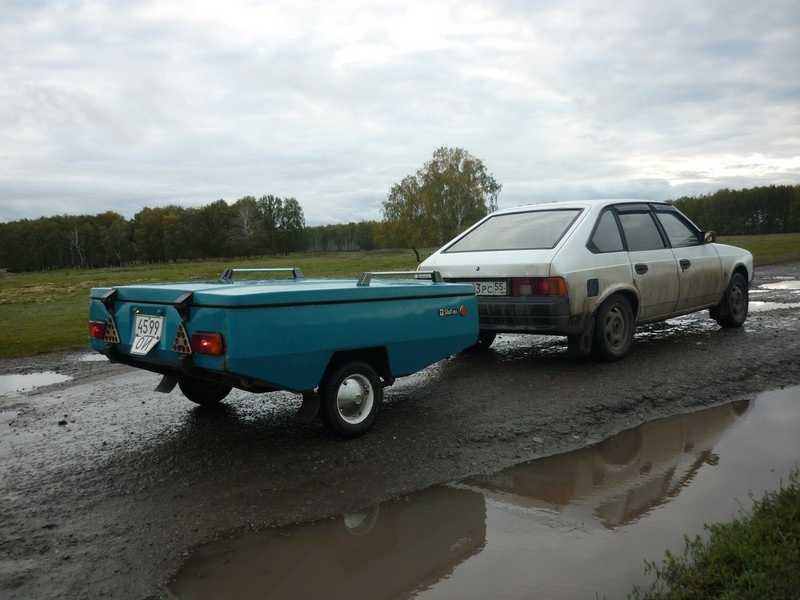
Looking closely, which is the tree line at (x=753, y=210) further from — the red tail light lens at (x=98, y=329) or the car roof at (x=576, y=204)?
the red tail light lens at (x=98, y=329)

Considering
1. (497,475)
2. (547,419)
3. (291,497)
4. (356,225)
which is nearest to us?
(291,497)

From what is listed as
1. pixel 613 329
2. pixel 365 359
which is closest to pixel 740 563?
pixel 365 359

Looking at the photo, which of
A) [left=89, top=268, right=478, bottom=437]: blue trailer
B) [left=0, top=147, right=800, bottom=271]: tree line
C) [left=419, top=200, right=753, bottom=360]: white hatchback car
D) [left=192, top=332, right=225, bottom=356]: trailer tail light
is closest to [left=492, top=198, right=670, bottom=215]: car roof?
[left=419, top=200, right=753, bottom=360]: white hatchback car

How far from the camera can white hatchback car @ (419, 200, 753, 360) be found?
659 centimetres

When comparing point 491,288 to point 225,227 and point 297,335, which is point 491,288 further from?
point 225,227

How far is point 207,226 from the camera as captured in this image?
9919 centimetres

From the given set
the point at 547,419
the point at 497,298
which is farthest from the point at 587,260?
the point at 547,419

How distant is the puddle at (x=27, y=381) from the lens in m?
7.40

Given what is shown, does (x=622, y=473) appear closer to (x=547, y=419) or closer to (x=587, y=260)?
(x=547, y=419)

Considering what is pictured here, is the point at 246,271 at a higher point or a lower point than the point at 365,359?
higher

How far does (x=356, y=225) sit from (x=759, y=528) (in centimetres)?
13499

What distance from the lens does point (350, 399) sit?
4.83 metres

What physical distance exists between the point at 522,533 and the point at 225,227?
100.0 meters

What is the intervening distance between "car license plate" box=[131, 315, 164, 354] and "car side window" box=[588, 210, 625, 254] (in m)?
4.44
